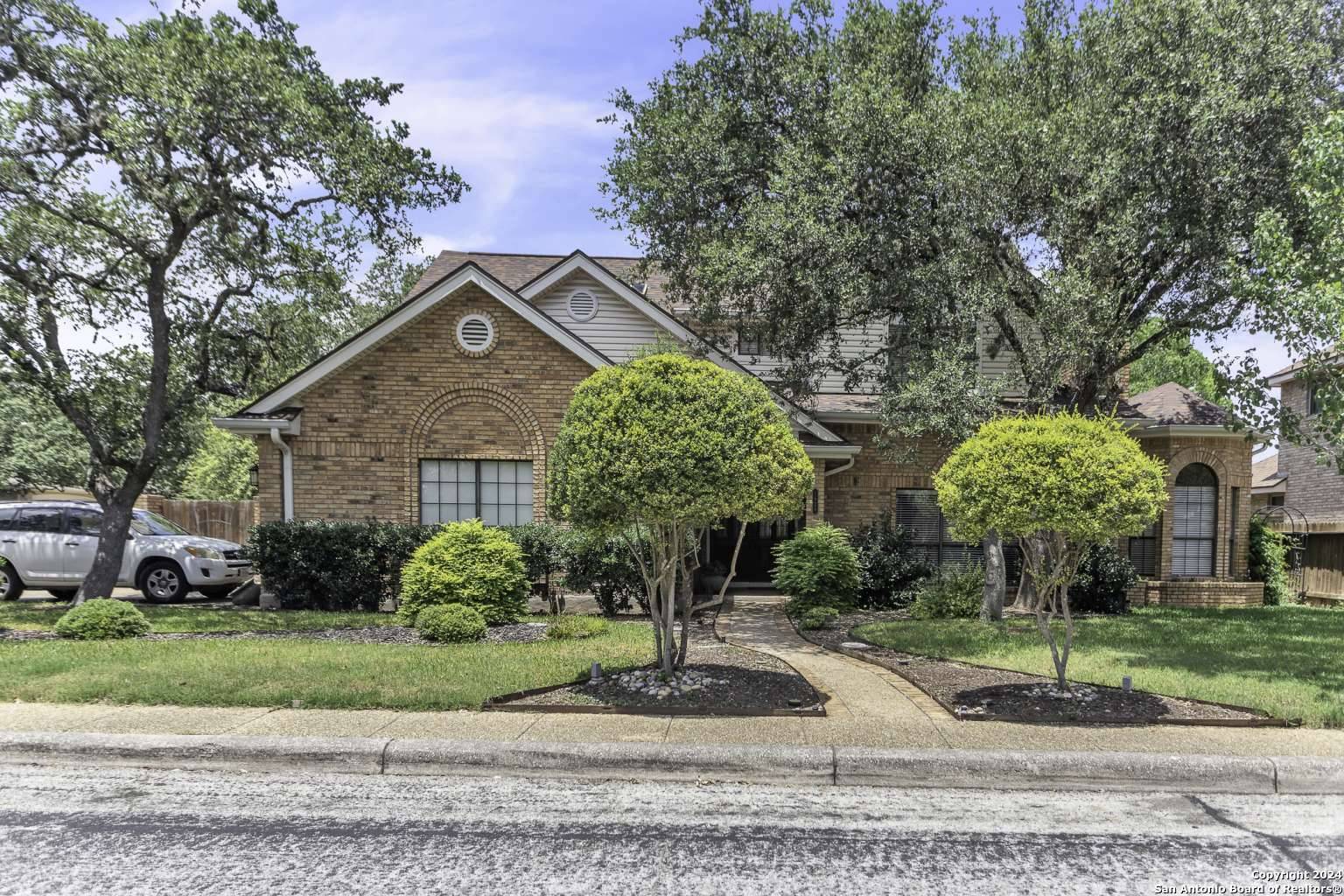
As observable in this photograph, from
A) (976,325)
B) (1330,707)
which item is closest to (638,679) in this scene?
(1330,707)

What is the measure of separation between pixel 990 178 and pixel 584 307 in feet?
28.1

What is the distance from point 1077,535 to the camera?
6.43 m

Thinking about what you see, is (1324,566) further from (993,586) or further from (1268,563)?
(993,586)

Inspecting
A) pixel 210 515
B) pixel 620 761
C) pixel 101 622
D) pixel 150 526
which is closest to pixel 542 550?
pixel 101 622

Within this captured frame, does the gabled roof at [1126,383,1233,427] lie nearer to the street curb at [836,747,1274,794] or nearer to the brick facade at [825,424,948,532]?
the brick facade at [825,424,948,532]

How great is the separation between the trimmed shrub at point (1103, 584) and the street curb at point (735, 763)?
A: 8323mm

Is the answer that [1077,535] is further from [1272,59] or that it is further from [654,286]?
[654,286]

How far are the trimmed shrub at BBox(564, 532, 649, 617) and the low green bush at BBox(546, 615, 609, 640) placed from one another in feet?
3.68

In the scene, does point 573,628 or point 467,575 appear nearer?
point 573,628

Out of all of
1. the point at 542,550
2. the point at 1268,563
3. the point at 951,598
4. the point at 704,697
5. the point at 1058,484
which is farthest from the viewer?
the point at 1268,563

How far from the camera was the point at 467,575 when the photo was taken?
1012cm

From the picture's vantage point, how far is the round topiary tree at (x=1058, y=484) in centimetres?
628

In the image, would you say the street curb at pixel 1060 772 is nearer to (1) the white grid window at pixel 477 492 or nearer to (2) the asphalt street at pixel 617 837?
(2) the asphalt street at pixel 617 837

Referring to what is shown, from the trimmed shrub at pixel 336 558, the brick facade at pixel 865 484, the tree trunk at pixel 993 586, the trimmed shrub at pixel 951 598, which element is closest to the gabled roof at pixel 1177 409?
the brick facade at pixel 865 484
